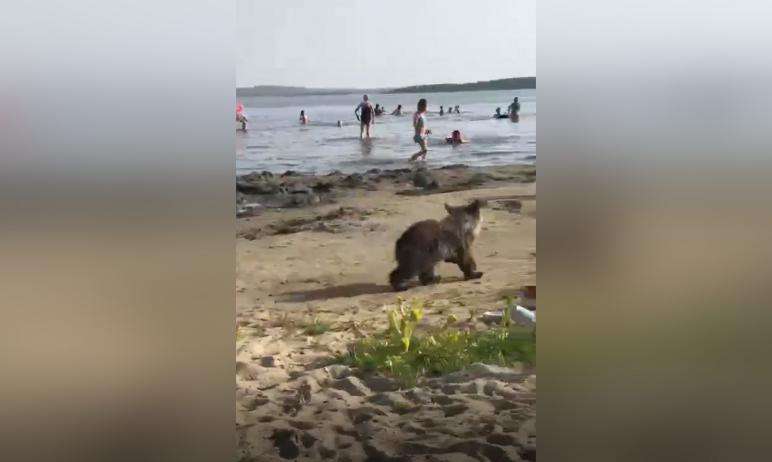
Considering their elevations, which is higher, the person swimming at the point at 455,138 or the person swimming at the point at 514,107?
the person swimming at the point at 514,107

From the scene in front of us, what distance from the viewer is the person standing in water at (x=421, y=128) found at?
1.77 metres

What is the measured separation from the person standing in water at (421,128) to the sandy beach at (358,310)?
2.2 inches

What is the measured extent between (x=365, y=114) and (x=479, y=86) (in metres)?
0.32

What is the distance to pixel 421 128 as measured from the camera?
5.83 ft

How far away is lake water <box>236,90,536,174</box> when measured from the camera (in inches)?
68.7
